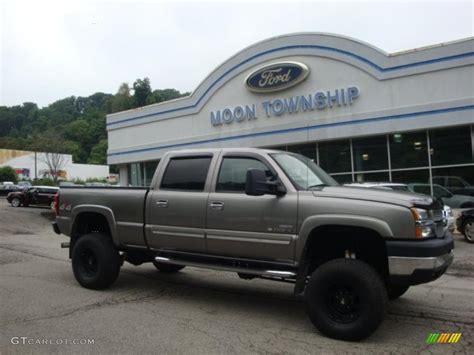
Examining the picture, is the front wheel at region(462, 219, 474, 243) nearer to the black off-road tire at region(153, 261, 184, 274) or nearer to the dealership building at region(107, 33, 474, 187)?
the dealership building at region(107, 33, 474, 187)

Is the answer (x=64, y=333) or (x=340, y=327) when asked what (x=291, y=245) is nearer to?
(x=340, y=327)

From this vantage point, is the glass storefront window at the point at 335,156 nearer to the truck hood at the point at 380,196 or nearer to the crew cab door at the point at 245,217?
the crew cab door at the point at 245,217

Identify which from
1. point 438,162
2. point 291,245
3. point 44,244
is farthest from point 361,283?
point 438,162

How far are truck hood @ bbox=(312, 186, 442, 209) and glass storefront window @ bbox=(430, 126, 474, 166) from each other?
11.9 meters

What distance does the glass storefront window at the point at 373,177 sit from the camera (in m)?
17.6

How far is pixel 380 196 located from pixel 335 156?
46.3 feet

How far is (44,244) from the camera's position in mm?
12984

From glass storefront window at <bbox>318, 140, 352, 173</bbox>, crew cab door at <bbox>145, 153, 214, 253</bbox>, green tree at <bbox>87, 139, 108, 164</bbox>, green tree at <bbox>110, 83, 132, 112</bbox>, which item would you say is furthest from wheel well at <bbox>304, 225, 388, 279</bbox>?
green tree at <bbox>87, 139, 108, 164</bbox>

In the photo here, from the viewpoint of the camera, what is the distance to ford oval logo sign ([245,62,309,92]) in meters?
19.1

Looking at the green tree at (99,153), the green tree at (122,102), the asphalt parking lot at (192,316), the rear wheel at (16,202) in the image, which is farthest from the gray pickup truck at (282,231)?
the green tree at (99,153)

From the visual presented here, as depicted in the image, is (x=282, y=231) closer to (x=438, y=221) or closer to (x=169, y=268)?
(x=438, y=221)

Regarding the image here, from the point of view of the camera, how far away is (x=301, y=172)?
19.5ft

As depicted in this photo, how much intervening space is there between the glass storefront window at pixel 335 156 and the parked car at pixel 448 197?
2.78 m

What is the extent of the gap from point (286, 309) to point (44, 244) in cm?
899
